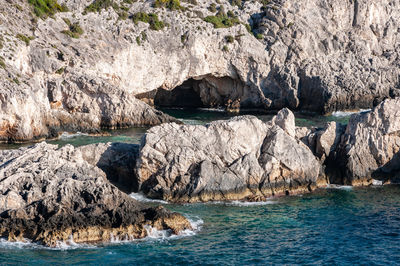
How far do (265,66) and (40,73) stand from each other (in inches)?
1153

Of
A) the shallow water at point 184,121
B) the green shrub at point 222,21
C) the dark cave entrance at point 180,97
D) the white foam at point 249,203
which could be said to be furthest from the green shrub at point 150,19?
the white foam at point 249,203

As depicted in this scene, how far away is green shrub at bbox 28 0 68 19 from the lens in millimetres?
63938

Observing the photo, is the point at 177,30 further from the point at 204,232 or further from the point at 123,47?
the point at 204,232

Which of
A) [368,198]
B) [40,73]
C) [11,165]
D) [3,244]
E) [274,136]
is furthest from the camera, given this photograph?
[40,73]

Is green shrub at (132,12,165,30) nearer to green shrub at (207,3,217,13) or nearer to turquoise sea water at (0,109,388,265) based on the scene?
green shrub at (207,3,217,13)

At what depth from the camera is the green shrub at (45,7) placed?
63938mm

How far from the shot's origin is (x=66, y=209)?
28.9m

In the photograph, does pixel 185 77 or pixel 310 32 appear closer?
pixel 185 77

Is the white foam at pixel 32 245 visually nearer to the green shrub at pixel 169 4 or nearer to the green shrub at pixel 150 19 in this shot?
the green shrub at pixel 150 19

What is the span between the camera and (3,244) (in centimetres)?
2725

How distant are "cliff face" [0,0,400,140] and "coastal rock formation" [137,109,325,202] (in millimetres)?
19996

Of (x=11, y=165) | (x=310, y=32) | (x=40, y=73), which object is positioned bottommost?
(x=11, y=165)

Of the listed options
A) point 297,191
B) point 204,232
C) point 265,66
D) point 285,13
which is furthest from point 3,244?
point 285,13

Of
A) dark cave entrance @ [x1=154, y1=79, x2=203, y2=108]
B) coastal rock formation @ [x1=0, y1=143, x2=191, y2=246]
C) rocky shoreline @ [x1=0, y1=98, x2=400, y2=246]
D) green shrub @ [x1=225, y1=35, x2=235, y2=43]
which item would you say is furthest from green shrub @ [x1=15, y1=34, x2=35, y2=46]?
coastal rock formation @ [x1=0, y1=143, x2=191, y2=246]
